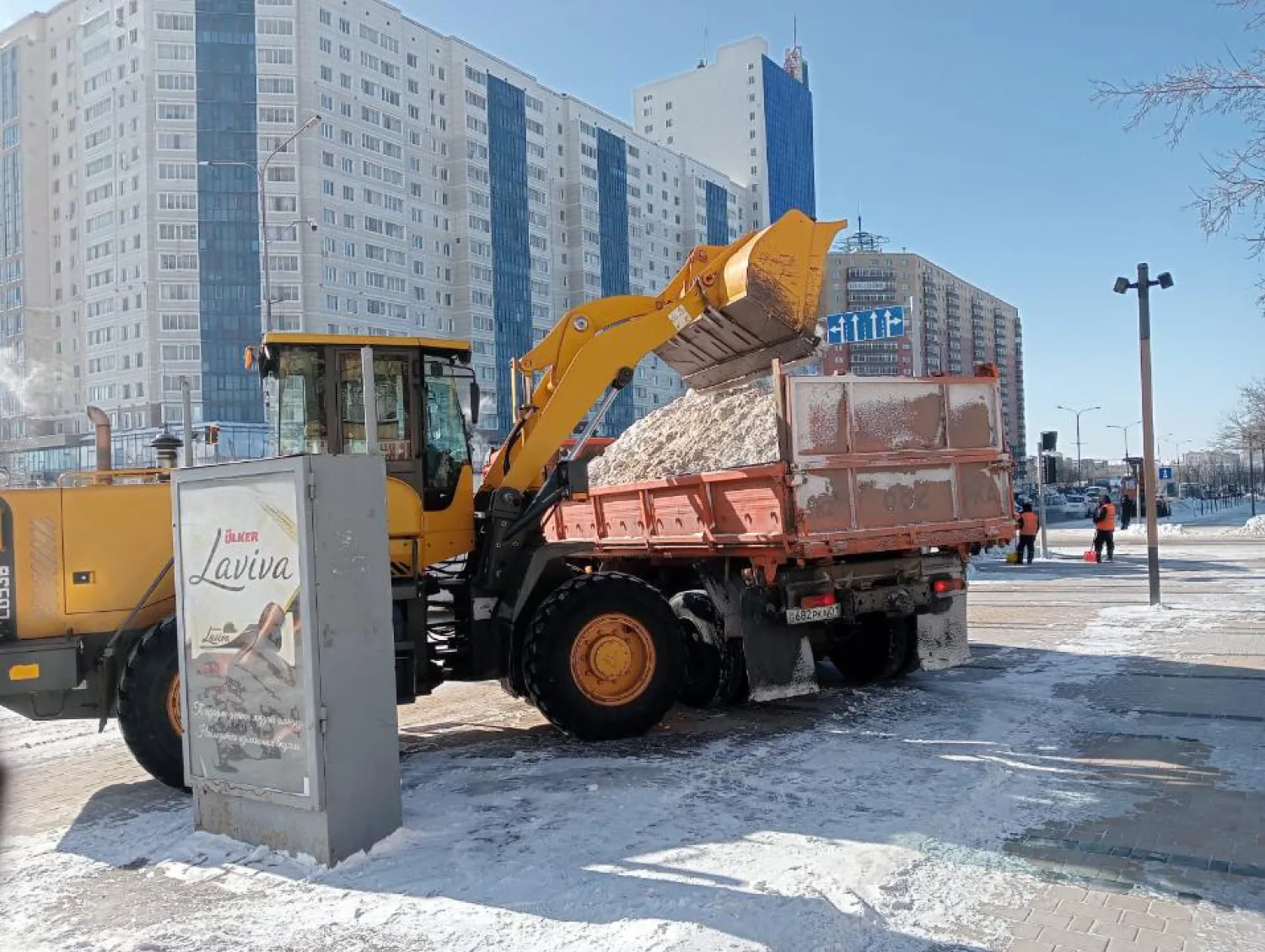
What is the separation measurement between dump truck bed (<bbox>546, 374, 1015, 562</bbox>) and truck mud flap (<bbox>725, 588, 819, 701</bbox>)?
0.50 meters

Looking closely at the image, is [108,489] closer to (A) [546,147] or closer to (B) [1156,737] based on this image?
(B) [1156,737]

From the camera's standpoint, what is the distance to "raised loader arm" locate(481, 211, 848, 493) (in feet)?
26.9

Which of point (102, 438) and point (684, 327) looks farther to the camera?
point (684, 327)

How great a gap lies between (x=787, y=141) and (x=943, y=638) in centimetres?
12385

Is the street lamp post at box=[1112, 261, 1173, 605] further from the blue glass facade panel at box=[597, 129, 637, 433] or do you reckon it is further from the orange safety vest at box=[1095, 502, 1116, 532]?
the blue glass facade panel at box=[597, 129, 637, 433]

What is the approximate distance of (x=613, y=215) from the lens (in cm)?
9544

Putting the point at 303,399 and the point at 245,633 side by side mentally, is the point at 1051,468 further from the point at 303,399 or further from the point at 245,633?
the point at 245,633

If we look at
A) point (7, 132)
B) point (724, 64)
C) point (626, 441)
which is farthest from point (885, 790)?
point (724, 64)

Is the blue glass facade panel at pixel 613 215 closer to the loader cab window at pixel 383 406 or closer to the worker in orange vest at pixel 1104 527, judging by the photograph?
the worker in orange vest at pixel 1104 527

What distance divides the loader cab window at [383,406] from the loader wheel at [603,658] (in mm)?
1635

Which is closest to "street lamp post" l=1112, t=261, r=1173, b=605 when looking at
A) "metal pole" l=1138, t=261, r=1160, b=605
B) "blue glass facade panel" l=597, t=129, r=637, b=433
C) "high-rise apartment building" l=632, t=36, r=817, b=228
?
"metal pole" l=1138, t=261, r=1160, b=605

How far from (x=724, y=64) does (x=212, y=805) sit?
127 m

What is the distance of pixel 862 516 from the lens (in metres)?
7.44

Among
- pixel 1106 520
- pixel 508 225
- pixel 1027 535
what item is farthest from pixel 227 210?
pixel 1106 520
